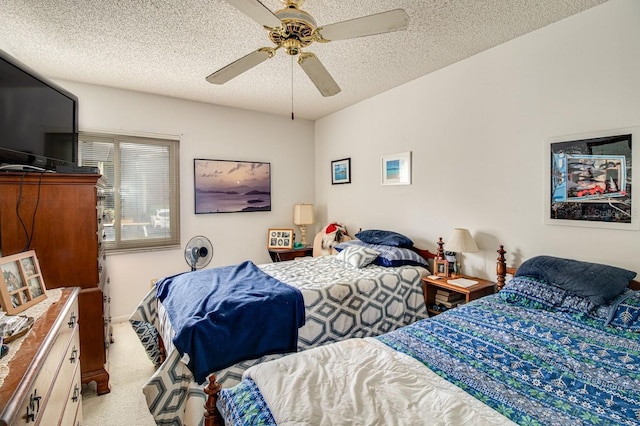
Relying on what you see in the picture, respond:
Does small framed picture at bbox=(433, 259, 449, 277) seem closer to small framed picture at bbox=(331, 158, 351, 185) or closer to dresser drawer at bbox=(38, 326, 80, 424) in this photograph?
small framed picture at bbox=(331, 158, 351, 185)

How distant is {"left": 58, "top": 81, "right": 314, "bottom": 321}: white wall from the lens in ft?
11.5

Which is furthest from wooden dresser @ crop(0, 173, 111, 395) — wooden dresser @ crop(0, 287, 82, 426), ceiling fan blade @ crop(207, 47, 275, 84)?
ceiling fan blade @ crop(207, 47, 275, 84)

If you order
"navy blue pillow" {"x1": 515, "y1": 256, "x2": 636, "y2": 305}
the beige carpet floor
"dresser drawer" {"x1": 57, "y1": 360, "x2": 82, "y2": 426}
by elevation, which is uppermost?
"navy blue pillow" {"x1": 515, "y1": 256, "x2": 636, "y2": 305}

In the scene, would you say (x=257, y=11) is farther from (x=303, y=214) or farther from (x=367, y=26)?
(x=303, y=214)

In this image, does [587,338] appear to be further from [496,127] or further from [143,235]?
[143,235]

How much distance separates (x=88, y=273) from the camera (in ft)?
7.11

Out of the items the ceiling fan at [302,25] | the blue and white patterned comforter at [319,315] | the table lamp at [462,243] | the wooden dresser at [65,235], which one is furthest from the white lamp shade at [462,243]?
the wooden dresser at [65,235]

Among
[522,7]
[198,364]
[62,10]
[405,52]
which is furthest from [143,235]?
[522,7]

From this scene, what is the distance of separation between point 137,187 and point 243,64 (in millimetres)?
2459

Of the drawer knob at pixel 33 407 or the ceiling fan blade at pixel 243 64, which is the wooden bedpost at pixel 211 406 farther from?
the ceiling fan blade at pixel 243 64

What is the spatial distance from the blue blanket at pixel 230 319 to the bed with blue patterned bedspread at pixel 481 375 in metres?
0.59

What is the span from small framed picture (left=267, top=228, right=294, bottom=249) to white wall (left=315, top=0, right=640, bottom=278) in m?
1.18

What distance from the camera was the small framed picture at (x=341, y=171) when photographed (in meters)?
4.32

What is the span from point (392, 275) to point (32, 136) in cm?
282
